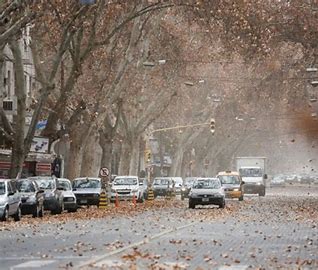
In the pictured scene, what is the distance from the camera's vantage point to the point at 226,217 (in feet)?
138

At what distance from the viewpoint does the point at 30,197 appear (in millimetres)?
41875

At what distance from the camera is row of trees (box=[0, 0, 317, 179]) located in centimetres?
4678

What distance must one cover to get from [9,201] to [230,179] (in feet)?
113

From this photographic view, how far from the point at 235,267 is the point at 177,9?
3386 centimetres

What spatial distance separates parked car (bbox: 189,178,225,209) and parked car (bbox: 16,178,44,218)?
10.7 metres

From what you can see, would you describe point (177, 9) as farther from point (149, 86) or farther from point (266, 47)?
point (149, 86)

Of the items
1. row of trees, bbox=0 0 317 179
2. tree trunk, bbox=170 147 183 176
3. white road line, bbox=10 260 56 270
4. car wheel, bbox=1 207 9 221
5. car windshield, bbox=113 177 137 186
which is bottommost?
white road line, bbox=10 260 56 270

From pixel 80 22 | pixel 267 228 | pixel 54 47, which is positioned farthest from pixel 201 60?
pixel 267 228

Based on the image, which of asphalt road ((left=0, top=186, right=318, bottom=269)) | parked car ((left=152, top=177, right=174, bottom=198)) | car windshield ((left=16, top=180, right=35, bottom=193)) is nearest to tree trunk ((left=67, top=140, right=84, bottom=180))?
car windshield ((left=16, top=180, right=35, bottom=193))

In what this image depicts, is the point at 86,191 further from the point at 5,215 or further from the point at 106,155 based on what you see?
the point at 5,215

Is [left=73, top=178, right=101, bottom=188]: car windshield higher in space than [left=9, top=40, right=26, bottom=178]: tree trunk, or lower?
lower

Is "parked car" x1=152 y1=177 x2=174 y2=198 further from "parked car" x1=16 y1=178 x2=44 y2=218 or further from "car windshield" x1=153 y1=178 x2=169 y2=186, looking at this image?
"parked car" x1=16 y1=178 x2=44 y2=218

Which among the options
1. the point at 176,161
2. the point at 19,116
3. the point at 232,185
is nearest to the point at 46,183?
the point at 19,116

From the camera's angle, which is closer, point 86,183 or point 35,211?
point 35,211
